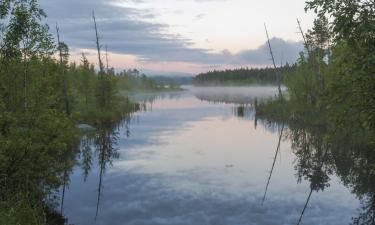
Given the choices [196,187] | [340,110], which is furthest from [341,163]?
[340,110]

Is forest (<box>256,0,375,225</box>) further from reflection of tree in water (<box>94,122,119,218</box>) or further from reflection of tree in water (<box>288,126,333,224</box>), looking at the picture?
reflection of tree in water (<box>94,122,119,218</box>)

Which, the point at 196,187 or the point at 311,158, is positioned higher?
the point at 196,187

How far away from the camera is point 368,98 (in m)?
11.4

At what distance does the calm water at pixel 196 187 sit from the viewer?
671 inches

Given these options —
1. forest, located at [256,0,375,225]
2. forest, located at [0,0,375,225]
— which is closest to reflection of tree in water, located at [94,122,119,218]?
forest, located at [0,0,375,225]

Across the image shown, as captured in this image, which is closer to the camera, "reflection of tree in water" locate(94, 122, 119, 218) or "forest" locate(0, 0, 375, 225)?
"forest" locate(0, 0, 375, 225)

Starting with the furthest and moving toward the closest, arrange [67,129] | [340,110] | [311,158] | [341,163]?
[311,158] → [341,163] → [67,129] → [340,110]

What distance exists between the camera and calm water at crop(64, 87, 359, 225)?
55.9ft

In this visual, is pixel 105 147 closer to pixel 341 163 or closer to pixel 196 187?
pixel 196 187

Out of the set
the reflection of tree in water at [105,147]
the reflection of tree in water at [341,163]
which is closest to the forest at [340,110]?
the reflection of tree in water at [341,163]

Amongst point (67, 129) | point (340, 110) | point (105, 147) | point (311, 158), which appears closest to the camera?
point (340, 110)

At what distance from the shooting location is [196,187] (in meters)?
21.4

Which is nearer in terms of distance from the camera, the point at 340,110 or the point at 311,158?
the point at 340,110

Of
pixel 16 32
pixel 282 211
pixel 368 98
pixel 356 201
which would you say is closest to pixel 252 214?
pixel 282 211
